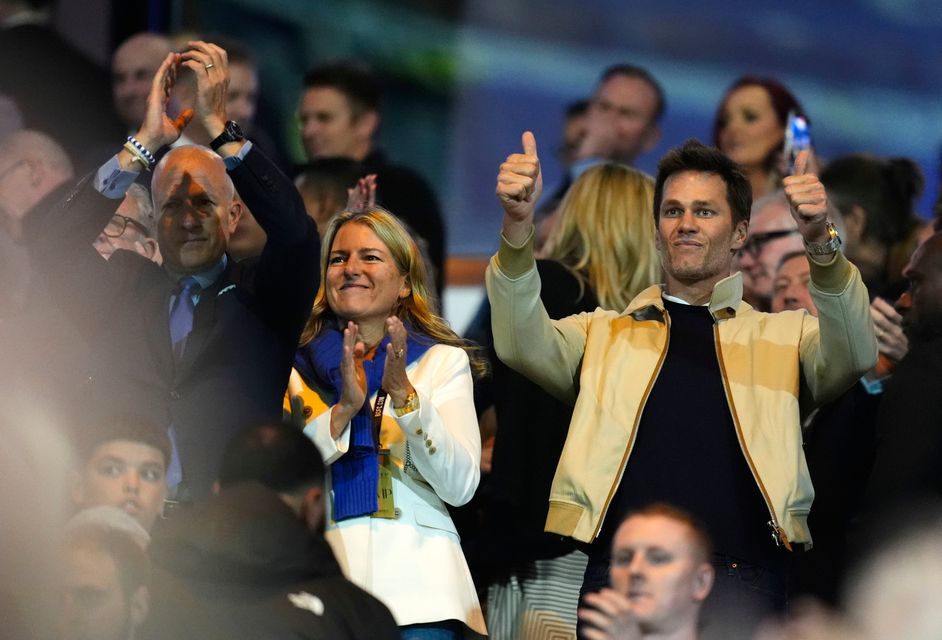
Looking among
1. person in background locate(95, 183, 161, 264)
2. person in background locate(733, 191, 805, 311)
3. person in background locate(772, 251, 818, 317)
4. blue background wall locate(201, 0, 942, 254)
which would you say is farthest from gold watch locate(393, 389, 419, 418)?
blue background wall locate(201, 0, 942, 254)

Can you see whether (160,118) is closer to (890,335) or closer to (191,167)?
(191,167)

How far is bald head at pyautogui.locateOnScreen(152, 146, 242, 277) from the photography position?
14.4 feet

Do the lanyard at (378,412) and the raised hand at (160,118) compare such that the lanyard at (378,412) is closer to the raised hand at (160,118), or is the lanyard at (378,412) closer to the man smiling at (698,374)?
the man smiling at (698,374)

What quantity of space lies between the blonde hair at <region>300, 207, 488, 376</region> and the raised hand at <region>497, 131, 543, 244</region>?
518 millimetres

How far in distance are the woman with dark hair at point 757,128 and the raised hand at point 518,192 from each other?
2.49 m

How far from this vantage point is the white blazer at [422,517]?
159 inches

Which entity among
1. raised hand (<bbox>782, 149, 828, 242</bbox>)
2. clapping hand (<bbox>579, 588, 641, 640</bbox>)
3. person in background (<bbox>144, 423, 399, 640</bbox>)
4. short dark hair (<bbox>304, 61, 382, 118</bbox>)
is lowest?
clapping hand (<bbox>579, 588, 641, 640</bbox>)

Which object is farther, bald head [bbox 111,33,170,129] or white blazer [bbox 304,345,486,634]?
bald head [bbox 111,33,170,129]

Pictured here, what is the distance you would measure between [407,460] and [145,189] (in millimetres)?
1334

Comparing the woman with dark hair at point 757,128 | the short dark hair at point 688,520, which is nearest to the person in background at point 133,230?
the short dark hair at point 688,520

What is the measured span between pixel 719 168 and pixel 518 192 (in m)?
0.61

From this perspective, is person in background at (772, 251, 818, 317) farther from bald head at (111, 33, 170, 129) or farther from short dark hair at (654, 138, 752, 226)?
bald head at (111, 33, 170, 129)

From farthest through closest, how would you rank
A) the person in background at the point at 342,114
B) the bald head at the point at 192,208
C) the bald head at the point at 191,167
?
the person in background at the point at 342,114 → the bald head at the point at 191,167 → the bald head at the point at 192,208

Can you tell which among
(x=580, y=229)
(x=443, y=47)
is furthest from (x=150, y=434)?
(x=443, y=47)
